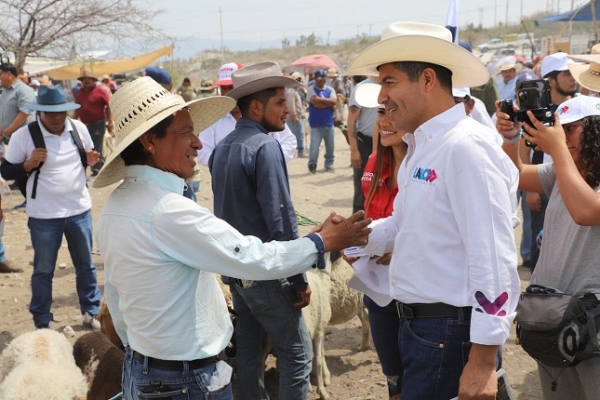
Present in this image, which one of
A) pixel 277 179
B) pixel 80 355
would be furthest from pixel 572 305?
pixel 80 355

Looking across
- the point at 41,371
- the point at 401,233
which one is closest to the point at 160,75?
the point at 41,371

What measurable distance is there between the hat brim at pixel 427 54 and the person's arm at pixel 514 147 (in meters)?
0.53

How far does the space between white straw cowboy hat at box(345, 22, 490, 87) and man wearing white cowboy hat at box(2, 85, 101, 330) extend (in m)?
3.82

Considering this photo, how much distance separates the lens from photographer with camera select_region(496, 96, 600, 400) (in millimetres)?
2740

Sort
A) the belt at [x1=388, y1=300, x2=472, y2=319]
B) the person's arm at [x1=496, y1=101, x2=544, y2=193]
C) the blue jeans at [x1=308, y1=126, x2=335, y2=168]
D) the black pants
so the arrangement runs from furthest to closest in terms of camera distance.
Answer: the blue jeans at [x1=308, y1=126, x2=335, y2=168] → the black pants → the person's arm at [x1=496, y1=101, x2=544, y2=193] → the belt at [x1=388, y1=300, x2=472, y2=319]

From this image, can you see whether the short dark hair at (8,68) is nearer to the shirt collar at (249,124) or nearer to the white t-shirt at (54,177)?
the white t-shirt at (54,177)

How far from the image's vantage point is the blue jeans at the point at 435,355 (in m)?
2.38

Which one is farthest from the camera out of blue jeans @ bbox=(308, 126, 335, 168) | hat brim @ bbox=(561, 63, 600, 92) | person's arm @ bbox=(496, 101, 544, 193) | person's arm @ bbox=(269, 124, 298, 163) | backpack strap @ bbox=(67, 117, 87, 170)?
blue jeans @ bbox=(308, 126, 335, 168)

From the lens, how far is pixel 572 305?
2.78 meters

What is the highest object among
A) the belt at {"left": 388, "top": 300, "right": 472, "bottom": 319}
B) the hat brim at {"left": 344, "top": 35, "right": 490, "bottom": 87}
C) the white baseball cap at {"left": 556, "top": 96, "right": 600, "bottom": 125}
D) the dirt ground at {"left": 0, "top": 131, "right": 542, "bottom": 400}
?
the hat brim at {"left": 344, "top": 35, "right": 490, "bottom": 87}

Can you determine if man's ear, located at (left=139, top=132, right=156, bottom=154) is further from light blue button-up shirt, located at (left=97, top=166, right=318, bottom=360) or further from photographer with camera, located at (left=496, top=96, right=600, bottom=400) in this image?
photographer with camera, located at (left=496, top=96, right=600, bottom=400)

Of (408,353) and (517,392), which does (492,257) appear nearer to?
(408,353)

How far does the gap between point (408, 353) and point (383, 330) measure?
1.18 metres

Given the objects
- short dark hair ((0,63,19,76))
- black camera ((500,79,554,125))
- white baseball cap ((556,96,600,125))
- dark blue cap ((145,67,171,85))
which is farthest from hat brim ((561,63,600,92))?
short dark hair ((0,63,19,76))
